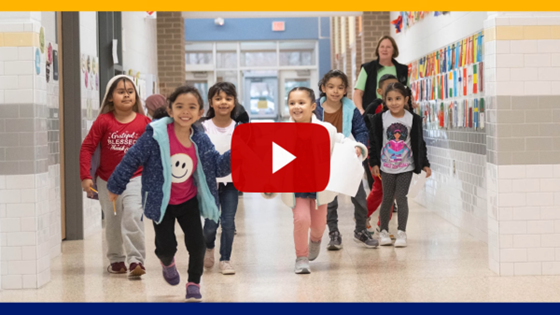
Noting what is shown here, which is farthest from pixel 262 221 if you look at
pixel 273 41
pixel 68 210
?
pixel 273 41

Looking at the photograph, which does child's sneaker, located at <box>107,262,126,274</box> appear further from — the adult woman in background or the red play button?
the adult woman in background

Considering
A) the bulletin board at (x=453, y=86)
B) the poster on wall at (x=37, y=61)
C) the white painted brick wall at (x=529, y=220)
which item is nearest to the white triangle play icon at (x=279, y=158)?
the white painted brick wall at (x=529, y=220)

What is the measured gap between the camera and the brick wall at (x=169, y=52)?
1116 centimetres

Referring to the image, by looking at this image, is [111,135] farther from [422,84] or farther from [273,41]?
[273,41]

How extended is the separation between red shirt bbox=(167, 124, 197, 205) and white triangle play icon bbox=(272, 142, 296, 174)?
1.40ft

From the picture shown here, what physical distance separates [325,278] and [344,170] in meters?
0.67

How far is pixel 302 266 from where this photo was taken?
4508 mm

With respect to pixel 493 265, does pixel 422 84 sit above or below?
above

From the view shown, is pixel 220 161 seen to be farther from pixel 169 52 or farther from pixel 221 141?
pixel 169 52

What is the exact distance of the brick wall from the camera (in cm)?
1116

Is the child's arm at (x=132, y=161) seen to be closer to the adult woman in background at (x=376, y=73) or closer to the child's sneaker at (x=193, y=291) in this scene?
the child's sneaker at (x=193, y=291)

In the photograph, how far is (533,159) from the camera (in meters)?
4.34

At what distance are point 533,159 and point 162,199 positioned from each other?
7.43 feet

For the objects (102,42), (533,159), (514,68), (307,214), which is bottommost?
(307,214)
